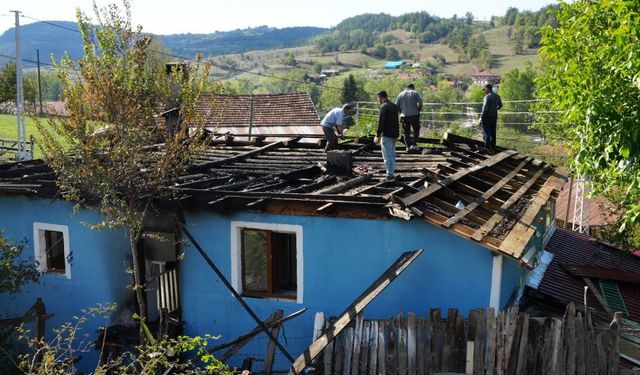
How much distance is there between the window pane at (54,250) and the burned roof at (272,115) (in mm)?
21223

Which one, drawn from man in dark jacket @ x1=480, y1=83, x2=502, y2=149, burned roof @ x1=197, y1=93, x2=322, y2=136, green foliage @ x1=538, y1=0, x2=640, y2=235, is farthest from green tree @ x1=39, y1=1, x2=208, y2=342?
burned roof @ x1=197, y1=93, x2=322, y2=136

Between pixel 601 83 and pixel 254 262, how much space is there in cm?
599

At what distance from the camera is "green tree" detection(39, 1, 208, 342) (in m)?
8.84

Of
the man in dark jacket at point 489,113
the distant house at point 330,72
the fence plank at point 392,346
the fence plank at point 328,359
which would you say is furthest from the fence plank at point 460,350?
the distant house at point 330,72

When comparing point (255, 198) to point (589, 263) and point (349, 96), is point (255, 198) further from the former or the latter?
point (349, 96)

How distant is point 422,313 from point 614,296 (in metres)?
5.32

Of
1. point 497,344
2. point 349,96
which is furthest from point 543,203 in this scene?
point 349,96

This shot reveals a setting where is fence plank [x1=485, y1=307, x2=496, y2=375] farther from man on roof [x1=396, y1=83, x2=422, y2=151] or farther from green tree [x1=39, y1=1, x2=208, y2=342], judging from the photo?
man on roof [x1=396, y1=83, x2=422, y2=151]

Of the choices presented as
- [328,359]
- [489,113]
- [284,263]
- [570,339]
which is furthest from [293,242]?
[489,113]

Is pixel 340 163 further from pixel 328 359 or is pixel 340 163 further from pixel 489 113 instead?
pixel 489 113

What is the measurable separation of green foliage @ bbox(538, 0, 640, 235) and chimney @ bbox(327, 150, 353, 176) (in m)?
3.55

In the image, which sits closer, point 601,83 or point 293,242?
point 601,83

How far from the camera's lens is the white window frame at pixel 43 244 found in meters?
11.7

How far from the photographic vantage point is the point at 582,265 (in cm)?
1383
